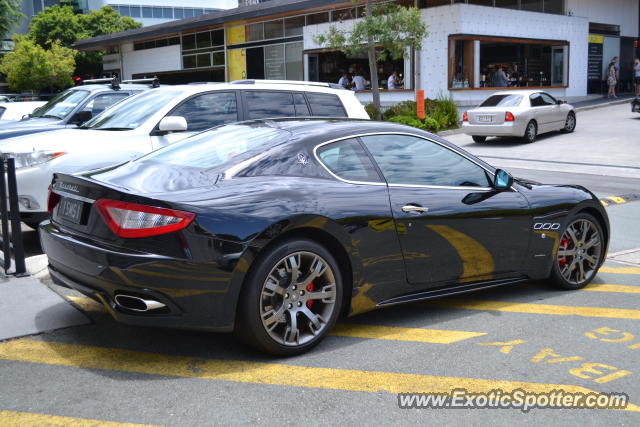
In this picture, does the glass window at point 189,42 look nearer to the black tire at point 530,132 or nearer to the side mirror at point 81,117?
the black tire at point 530,132

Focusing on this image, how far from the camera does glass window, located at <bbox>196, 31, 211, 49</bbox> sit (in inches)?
1617

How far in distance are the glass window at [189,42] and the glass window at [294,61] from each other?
9496 millimetres

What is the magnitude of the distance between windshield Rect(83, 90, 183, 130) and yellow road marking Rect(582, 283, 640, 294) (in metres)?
4.95

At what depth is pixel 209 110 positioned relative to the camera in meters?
8.23

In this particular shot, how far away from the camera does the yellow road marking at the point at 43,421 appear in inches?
136

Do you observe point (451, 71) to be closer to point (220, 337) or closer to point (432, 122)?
point (432, 122)

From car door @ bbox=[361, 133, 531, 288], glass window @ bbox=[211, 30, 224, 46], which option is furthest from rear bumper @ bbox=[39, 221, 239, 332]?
glass window @ bbox=[211, 30, 224, 46]

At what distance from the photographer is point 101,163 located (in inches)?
302

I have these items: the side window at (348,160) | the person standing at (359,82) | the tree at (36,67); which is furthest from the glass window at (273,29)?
the side window at (348,160)

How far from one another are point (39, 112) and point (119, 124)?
460 centimetres

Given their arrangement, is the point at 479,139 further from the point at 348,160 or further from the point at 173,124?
the point at 348,160

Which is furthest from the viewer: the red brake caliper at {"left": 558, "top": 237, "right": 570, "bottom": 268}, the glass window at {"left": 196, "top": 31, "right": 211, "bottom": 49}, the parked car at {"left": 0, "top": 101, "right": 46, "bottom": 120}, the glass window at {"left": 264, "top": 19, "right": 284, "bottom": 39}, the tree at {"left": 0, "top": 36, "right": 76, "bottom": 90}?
the tree at {"left": 0, "top": 36, "right": 76, "bottom": 90}

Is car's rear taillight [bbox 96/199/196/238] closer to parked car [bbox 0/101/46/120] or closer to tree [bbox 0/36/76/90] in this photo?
parked car [bbox 0/101/46/120]

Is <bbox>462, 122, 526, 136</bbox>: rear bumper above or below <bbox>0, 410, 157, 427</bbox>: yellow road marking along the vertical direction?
above
